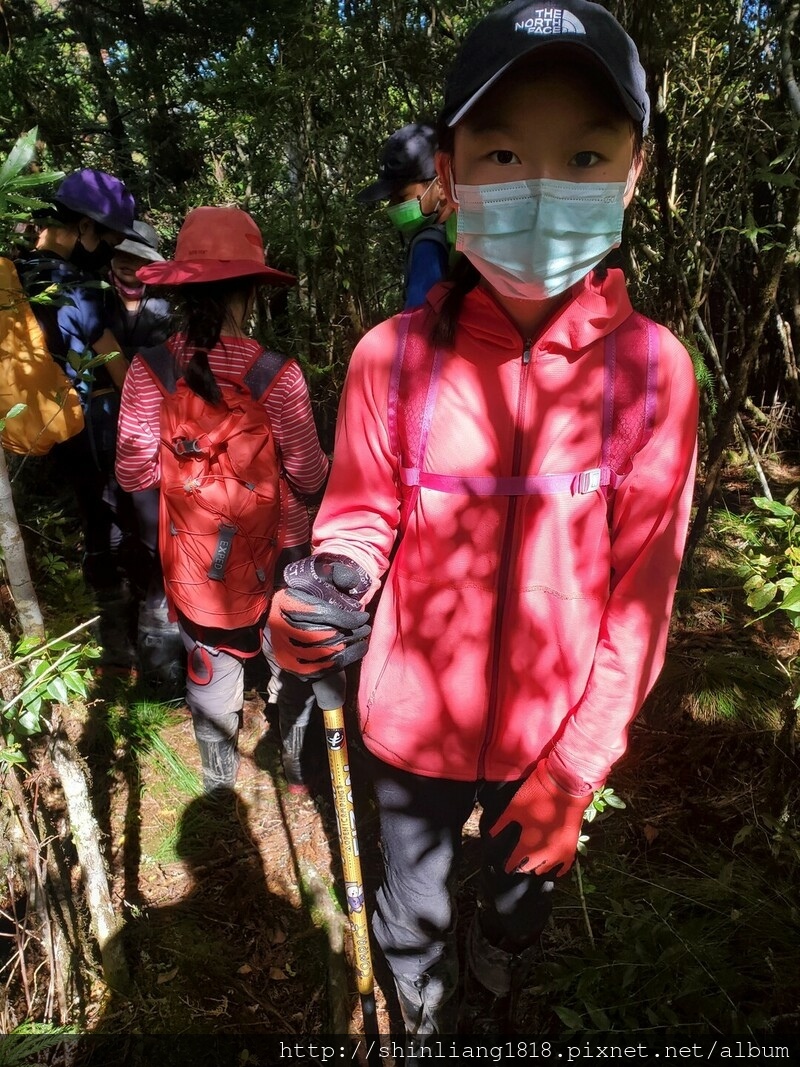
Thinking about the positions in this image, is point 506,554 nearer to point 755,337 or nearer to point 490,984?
point 490,984

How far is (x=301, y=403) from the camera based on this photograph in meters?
2.57

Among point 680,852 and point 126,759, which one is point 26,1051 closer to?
point 126,759

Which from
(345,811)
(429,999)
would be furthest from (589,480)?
(429,999)

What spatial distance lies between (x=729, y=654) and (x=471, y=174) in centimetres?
278

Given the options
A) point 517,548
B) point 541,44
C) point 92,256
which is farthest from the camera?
→ point 92,256

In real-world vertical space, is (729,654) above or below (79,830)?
below

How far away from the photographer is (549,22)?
1193 mm

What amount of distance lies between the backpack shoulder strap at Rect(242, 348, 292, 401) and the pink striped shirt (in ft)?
0.07

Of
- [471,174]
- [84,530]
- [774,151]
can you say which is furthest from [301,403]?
[774,151]

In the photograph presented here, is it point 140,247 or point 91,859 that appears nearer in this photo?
point 91,859

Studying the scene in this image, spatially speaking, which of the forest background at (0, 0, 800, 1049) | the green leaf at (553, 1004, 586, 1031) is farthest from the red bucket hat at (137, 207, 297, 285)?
the green leaf at (553, 1004, 586, 1031)

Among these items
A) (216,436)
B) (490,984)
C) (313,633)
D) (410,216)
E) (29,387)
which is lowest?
(490,984)

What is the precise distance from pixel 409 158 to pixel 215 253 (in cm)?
126

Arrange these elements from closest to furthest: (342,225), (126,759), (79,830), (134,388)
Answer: (79,830)
(134,388)
(126,759)
(342,225)
